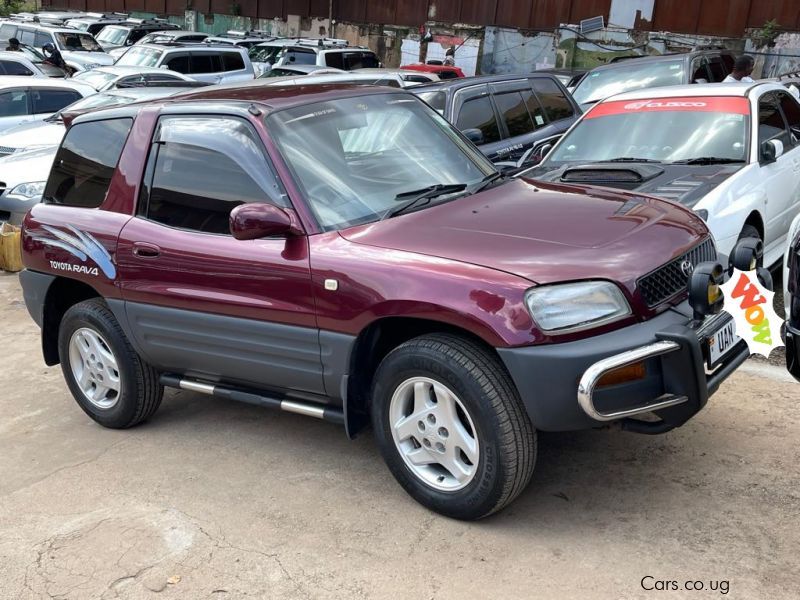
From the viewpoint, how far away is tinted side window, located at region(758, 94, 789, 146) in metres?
6.64

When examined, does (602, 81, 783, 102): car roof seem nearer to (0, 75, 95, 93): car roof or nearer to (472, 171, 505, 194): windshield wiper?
(472, 171, 505, 194): windshield wiper

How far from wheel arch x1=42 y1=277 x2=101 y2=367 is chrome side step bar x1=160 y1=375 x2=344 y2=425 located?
0.90 meters

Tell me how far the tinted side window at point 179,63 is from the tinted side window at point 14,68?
3550 millimetres

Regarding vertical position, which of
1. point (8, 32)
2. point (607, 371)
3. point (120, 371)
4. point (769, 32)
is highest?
point (769, 32)

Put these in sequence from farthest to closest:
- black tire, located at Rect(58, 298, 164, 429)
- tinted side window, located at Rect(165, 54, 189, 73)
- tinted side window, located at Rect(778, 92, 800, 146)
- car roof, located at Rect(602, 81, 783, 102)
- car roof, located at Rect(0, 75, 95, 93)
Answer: tinted side window, located at Rect(165, 54, 189, 73) → car roof, located at Rect(0, 75, 95, 93) → tinted side window, located at Rect(778, 92, 800, 146) → car roof, located at Rect(602, 81, 783, 102) → black tire, located at Rect(58, 298, 164, 429)

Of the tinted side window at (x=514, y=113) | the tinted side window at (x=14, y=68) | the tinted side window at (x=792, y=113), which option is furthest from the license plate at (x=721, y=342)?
the tinted side window at (x=14, y=68)

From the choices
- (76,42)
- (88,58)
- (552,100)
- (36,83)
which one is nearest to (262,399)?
(552,100)

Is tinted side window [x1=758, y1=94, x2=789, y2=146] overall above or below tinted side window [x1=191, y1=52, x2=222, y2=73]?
above

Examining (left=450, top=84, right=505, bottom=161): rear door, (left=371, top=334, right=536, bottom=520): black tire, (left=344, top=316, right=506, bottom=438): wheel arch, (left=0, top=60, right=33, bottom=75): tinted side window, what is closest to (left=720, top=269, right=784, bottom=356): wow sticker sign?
(left=371, top=334, right=536, bottom=520): black tire

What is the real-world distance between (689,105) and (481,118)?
8.49 feet

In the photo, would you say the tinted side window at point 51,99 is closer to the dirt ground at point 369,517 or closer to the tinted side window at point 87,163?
the tinted side window at point 87,163

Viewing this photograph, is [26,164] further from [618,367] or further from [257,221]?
[618,367]

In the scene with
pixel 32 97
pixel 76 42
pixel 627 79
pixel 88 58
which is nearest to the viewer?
pixel 627 79

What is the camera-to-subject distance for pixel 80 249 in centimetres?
496
